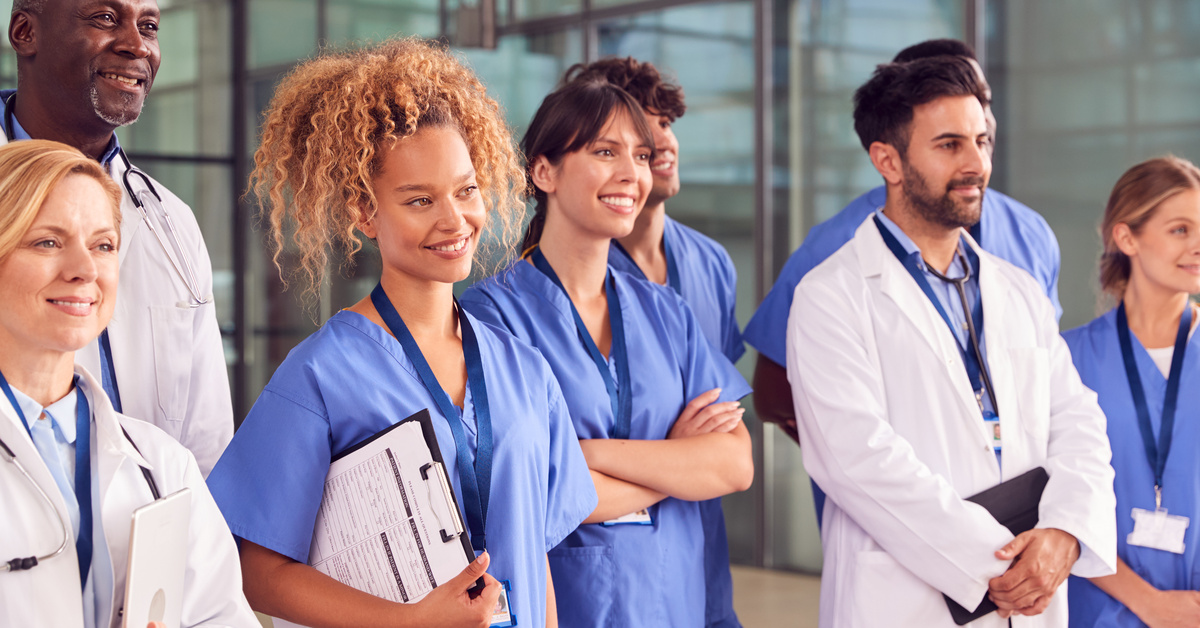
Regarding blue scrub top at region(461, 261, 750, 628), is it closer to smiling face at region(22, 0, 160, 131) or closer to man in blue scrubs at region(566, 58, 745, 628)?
man in blue scrubs at region(566, 58, 745, 628)

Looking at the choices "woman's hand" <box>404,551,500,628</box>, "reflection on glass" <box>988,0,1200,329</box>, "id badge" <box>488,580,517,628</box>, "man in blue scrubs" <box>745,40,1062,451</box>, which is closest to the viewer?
"woman's hand" <box>404,551,500,628</box>

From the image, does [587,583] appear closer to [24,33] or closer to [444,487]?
[444,487]

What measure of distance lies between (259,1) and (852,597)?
7.78 meters

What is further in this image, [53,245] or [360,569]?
[360,569]

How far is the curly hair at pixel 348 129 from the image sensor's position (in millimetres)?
1628

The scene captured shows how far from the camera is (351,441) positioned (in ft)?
5.08

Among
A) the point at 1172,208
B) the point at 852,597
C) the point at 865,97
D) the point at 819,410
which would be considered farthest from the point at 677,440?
the point at 1172,208

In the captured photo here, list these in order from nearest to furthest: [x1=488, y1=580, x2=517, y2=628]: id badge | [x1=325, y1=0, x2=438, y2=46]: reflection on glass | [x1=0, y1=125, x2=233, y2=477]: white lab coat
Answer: [x1=488, y1=580, x2=517, y2=628]: id badge < [x1=0, y1=125, x2=233, y2=477]: white lab coat < [x1=325, y1=0, x2=438, y2=46]: reflection on glass

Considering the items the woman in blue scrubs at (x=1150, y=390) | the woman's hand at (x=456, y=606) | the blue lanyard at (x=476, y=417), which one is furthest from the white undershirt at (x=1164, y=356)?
the woman's hand at (x=456, y=606)

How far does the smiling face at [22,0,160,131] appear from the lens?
1884mm

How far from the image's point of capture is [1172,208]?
248cm

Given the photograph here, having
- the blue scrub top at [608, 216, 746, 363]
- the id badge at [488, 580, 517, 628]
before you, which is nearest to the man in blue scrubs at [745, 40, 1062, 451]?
the blue scrub top at [608, 216, 746, 363]

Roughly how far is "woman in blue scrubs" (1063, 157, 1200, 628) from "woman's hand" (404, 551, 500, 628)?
1614 mm

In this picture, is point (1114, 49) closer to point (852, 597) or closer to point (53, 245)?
point (852, 597)
